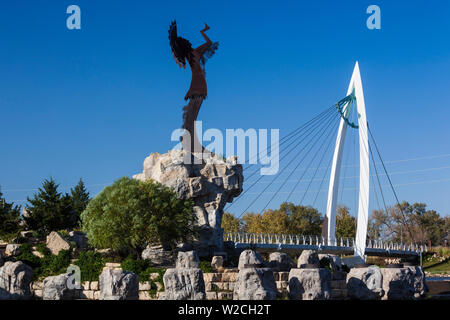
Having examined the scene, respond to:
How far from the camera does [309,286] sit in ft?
59.0

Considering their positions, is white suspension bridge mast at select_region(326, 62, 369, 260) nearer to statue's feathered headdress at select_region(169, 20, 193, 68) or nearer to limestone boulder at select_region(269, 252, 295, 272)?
statue's feathered headdress at select_region(169, 20, 193, 68)

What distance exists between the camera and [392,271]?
2062cm

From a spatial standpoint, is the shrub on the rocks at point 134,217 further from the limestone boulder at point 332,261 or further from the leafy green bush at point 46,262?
Result: the limestone boulder at point 332,261

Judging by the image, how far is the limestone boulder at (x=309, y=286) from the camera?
17.9 meters

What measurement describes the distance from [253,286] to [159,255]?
36.2 feet

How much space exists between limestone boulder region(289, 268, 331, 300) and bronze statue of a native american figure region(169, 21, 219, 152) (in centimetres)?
1680

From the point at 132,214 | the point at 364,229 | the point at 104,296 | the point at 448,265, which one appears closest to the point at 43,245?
the point at 132,214

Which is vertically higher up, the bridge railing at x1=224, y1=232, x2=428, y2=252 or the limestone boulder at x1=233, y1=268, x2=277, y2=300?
the bridge railing at x1=224, y1=232, x2=428, y2=252

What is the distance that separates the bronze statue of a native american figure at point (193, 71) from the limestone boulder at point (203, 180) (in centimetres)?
108

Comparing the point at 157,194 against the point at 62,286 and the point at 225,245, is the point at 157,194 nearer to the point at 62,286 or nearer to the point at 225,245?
the point at 225,245

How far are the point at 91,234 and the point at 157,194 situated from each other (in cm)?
376

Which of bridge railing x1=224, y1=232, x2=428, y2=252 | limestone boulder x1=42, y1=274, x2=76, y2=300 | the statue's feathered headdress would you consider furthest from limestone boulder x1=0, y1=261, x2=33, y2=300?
bridge railing x1=224, y1=232, x2=428, y2=252

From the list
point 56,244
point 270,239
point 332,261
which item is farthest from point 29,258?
point 270,239

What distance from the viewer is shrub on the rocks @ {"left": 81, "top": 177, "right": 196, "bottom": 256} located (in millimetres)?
26531
